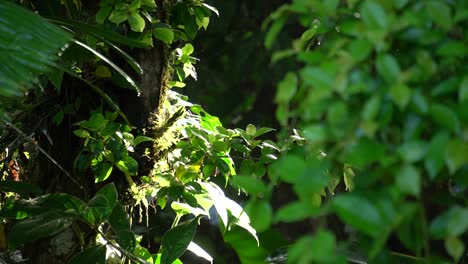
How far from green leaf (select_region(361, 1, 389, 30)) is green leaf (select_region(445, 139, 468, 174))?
4.5 inches

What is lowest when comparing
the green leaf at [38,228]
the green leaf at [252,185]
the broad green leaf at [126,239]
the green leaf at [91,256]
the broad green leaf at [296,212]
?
the green leaf at [91,256]

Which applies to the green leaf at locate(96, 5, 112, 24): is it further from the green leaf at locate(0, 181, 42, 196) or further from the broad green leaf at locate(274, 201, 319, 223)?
the broad green leaf at locate(274, 201, 319, 223)

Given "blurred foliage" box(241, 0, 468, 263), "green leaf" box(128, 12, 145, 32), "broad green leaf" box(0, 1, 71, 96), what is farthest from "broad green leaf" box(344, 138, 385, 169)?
"green leaf" box(128, 12, 145, 32)

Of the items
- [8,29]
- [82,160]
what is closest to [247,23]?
[82,160]

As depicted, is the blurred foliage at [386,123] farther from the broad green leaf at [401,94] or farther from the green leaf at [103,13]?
the green leaf at [103,13]

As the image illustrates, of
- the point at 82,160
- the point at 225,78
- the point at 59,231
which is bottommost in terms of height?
the point at 225,78

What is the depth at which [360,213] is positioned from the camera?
60 cm

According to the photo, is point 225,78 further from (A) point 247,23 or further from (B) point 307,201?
(B) point 307,201

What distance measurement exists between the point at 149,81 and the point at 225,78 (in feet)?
7.07

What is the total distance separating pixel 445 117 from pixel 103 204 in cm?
103

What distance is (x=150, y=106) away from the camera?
1.73 metres

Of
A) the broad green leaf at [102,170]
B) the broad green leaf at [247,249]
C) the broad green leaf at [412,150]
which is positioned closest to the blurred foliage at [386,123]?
the broad green leaf at [412,150]

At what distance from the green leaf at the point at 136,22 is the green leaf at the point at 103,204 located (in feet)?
1.16

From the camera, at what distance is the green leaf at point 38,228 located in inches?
59.3
